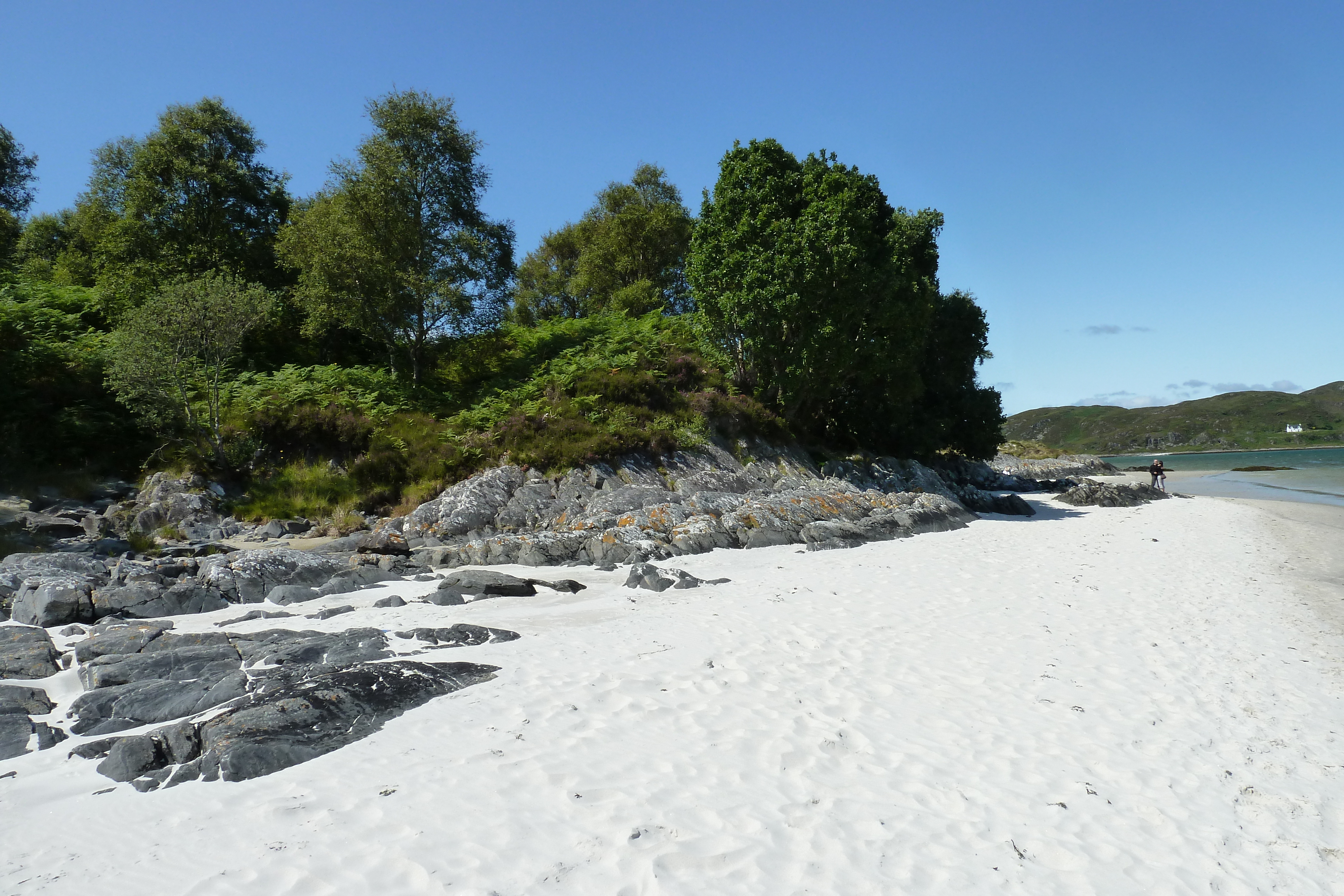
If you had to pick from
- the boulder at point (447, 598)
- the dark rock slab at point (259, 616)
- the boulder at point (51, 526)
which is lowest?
the boulder at point (447, 598)

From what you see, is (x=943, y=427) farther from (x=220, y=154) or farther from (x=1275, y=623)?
(x=220, y=154)

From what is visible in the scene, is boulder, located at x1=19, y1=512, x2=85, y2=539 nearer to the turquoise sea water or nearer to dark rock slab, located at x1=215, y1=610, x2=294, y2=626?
dark rock slab, located at x1=215, y1=610, x2=294, y2=626

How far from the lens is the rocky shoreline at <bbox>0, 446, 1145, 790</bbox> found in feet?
19.3

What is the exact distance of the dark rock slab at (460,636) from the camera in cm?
841

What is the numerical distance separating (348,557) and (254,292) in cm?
1198

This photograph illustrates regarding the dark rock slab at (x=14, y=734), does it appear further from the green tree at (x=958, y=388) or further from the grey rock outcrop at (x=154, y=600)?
the green tree at (x=958, y=388)

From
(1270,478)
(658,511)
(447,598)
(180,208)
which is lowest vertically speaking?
(1270,478)

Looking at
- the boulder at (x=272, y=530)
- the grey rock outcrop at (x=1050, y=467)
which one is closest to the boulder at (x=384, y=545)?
the boulder at (x=272, y=530)

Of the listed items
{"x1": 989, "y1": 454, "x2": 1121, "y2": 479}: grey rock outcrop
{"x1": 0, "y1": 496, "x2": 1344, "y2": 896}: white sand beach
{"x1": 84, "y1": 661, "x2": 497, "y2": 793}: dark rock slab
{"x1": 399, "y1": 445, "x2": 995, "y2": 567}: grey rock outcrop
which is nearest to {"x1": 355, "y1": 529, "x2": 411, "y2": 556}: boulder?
{"x1": 399, "y1": 445, "x2": 995, "y2": 567}: grey rock outcrop

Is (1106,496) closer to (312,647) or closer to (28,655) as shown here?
(312,647)

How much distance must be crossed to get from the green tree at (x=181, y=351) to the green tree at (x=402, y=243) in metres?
4.27

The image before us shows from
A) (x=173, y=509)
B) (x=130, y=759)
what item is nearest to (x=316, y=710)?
(x=130, y=759)

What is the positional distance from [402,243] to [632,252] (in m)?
18.6

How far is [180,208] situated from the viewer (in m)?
27.2
